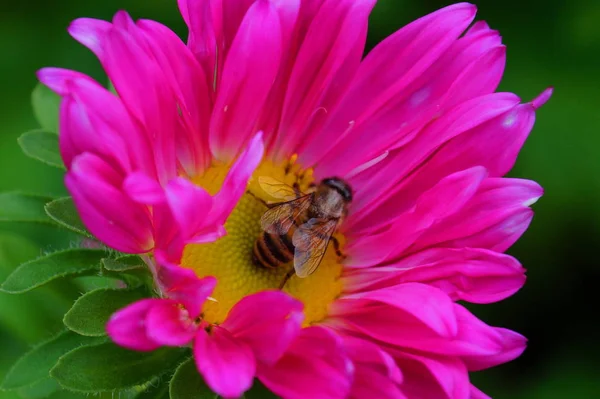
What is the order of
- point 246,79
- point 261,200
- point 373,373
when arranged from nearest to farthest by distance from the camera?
point 373,373
point 246,79
point 261,200

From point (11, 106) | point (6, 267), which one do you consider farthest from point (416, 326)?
point (11, 106)

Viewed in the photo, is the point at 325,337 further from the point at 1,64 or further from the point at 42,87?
the point at 1,64

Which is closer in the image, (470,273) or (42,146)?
(470,273)

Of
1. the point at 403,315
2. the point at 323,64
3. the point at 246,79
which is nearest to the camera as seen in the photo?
the point at 403,315

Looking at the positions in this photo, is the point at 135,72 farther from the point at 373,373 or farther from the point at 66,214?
the point at 373,373

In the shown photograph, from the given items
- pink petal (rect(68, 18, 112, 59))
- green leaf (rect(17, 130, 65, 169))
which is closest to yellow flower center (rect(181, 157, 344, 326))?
green leaf (rect(17, 130, 65, 169))

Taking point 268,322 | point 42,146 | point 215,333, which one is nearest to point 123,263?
point 215,333

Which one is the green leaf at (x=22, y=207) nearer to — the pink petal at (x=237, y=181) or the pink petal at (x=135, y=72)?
the pink petal at (x=135, y=72)
